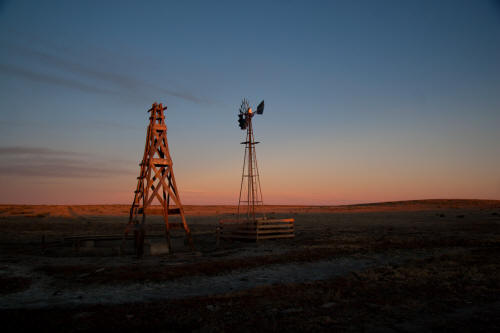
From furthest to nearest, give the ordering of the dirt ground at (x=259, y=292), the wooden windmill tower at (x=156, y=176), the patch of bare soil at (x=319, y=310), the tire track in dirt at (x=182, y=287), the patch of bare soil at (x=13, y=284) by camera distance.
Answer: the wooden windmill tower at (x=156, y=176) → the patch of bare soil at (x=13, y=284) → the tire track in dirt at (x=182, y=287) → the dirt ground at (x=259, y=292) → the patch of bare soil at (x=319, y=310)

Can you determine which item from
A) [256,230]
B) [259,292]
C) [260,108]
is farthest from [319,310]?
[260,108]

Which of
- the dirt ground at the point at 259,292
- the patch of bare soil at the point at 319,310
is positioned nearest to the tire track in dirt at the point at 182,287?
the dirt ground at the point at 259,292

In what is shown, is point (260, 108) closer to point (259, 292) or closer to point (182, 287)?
point (182, 287)

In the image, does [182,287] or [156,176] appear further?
[156,176]

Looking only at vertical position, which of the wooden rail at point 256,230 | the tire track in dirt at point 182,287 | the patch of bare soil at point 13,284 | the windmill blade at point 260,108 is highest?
the windmill blade at point 260,108

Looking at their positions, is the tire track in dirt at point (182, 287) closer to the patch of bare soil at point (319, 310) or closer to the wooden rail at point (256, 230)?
the patch of bare soil at point (319, 310)

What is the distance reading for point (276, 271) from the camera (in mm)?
11695

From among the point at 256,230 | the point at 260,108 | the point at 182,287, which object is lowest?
the point at 182,287

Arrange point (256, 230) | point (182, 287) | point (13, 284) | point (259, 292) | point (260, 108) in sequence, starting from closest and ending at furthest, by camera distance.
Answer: point (259, 292)
point (182, 287)
point (13, 284)
point (256, 230)
point (260, 108)

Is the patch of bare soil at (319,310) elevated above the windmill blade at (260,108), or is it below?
below

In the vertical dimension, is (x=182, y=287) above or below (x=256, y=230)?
below

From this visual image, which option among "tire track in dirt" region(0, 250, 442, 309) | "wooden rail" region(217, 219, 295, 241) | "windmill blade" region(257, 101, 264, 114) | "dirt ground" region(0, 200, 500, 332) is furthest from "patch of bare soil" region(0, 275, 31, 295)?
"windmill blade" region(257, 101, 264, 114)

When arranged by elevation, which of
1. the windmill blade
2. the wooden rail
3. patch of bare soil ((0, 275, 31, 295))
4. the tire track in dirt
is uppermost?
the windmill blade

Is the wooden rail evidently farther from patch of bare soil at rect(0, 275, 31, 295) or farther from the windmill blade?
patch of bare soil at rect(0, 275, 31, 295)
